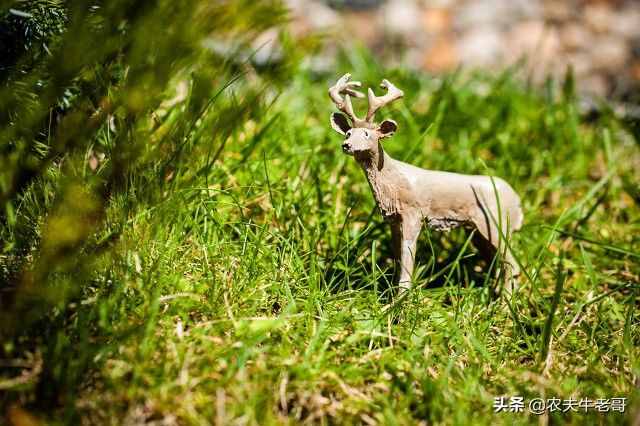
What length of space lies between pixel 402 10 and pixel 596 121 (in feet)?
6.37

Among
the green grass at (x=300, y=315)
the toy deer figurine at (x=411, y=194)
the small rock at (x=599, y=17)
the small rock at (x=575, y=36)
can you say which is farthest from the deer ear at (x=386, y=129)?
the small rock at (x=599, y=17)

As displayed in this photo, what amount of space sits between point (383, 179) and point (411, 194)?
0.11m

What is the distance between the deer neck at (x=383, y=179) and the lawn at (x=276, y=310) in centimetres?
23

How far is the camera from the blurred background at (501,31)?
15.4ft

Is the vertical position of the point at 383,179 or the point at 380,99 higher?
the point at 380,99

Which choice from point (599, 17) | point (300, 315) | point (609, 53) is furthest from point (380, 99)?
point (599, 17)

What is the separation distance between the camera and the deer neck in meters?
1.92

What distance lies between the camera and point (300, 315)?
182cm

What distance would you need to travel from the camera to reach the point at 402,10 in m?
4.90

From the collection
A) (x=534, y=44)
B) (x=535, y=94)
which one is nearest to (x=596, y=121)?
(x=535, y=94)

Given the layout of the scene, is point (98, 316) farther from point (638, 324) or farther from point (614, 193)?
point (614, 193)

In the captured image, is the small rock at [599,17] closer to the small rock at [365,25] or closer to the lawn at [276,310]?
the small rock at [365,25]

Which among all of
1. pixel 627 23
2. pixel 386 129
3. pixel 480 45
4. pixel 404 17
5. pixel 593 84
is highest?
pixel 386 129

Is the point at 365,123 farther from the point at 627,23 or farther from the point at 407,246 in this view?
the point at 627,23
